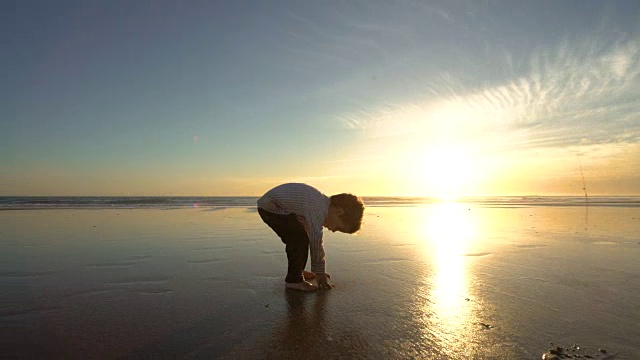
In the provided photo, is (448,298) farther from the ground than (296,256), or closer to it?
closer to it

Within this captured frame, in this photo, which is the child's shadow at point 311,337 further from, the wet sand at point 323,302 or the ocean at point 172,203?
the ocean at point 172,203

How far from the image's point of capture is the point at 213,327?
2826 millimetres

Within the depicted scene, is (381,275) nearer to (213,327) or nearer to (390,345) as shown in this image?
(390,345)

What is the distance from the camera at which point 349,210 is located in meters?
4.32

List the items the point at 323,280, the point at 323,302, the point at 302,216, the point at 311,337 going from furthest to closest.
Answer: the point at 302,216
the point at 323,280
the point at 323,302
the point at 311,337

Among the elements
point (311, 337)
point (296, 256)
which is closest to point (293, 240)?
point (296, 256)

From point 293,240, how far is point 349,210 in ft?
2.53

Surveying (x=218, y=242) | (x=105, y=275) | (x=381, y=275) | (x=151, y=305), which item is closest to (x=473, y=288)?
(x=381, y=275)

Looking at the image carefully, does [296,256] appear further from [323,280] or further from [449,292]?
[449,292]

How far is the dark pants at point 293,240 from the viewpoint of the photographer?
4238 mm

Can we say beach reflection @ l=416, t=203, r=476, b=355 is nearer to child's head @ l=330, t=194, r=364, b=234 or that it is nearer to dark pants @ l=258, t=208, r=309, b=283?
child's head @ l=330, t=194, r=364, b=234

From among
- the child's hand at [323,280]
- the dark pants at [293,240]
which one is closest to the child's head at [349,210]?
the dark pants at [293,240]

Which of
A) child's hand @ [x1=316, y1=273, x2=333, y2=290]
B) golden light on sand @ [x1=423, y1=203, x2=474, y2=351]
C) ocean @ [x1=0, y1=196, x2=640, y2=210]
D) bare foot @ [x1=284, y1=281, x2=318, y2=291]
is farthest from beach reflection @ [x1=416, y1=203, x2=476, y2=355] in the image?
ocean @ [x1=0, y1=196, x2=640, y2=210]

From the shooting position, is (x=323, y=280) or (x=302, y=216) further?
(x=302, y=216)
